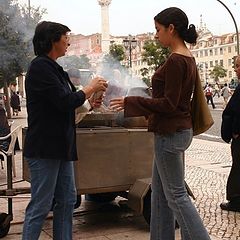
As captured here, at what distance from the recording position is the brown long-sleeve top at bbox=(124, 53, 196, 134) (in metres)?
3.11

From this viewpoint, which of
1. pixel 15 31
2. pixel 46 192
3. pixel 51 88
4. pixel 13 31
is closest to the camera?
pixel 51 88

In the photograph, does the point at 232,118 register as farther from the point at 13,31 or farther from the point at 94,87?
the point at 13,31

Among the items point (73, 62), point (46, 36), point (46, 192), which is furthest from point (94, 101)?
point (73, 62)

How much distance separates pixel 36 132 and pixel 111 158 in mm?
1283

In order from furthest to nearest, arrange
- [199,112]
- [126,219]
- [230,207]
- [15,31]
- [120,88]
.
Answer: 1. [120,88]
2. [15,31]
3. [230,207]
4. [126,219]
5. [199,112]

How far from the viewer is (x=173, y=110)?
3.13 metres

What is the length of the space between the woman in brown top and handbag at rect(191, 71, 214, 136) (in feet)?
0.30

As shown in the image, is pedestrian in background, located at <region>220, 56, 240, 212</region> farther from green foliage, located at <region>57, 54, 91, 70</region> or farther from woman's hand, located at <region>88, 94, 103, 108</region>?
green foliage, located at <region>57, 54, 91, 70</region>

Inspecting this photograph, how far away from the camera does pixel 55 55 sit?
3297 millimetres

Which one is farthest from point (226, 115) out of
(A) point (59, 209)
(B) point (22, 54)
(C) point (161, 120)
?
(B) point (22, 54)

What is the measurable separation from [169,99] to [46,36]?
2.95 ft

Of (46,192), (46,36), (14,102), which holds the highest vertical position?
(46,36)

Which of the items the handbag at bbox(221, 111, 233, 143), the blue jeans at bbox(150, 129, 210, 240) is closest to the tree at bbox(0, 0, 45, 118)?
the handbag at bbox(221, 111, 233, 143)

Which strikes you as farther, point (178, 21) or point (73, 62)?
point (73, 62)
